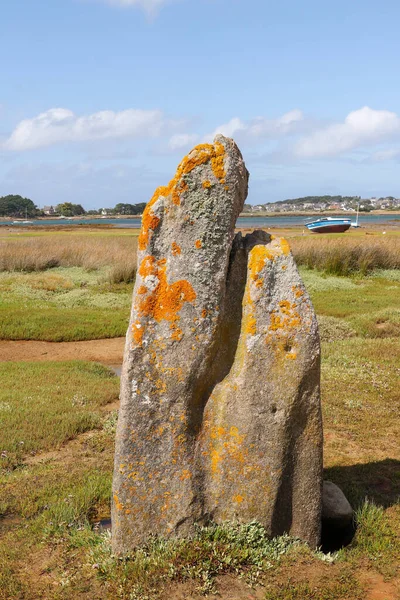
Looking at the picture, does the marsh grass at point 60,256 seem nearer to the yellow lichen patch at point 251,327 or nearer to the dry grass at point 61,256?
the dry grass at point 61,256

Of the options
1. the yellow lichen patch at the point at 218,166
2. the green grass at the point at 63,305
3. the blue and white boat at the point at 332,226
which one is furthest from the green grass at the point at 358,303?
the blue and white boat at the point at 332,226

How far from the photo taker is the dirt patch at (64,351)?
14227 mm

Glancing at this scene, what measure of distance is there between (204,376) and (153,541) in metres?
1.51

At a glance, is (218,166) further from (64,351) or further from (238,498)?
(64,351)

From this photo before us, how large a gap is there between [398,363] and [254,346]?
8.39 m

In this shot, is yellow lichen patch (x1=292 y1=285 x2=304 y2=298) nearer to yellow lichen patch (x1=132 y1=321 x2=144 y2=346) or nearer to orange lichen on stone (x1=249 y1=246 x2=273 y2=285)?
orange lichen on stone (x1=249 y1=246 x2=273 y2=285)

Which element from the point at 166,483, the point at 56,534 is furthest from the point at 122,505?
the point at 56,534

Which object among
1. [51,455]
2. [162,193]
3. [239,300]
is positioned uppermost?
[162,193]

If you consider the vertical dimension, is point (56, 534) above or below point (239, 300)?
below

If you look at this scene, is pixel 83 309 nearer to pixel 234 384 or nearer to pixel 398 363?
pixel 398 363

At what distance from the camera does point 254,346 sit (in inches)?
204

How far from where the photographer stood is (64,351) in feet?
48.9

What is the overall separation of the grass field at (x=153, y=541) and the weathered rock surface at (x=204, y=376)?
0.31 m

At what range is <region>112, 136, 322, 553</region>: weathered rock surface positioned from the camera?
509 centimetres
